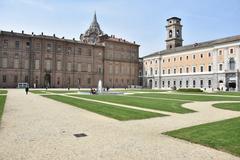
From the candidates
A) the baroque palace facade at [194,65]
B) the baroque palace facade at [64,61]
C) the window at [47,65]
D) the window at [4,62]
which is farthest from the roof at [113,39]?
the window at [4,62]

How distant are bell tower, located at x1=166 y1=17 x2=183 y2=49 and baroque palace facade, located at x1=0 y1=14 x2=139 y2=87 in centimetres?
1349

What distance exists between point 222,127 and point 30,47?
223 feet

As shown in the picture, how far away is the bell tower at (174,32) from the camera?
8519cm

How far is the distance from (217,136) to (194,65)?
62.7 m

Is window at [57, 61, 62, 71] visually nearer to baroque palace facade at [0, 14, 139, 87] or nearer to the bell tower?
baroque palace facade at [0, 14, 139, 87]

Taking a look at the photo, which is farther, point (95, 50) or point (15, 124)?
point (95, 50)

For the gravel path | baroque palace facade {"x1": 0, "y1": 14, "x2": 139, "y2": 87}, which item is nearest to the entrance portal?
baroque palace facade {"x1": 0, "y1": 14, "x2": 139, "y2": 87}

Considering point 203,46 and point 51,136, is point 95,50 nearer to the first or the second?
point 203,46

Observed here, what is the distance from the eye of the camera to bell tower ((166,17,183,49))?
85188mm

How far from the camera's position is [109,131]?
8523 millimetres

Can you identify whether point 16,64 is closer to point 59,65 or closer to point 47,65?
point 47,65

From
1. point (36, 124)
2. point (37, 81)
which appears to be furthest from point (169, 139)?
point (37, 81)

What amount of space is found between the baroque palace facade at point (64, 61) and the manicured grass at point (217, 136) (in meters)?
65.5

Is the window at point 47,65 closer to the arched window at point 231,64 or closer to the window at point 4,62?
the window at point 4,62
